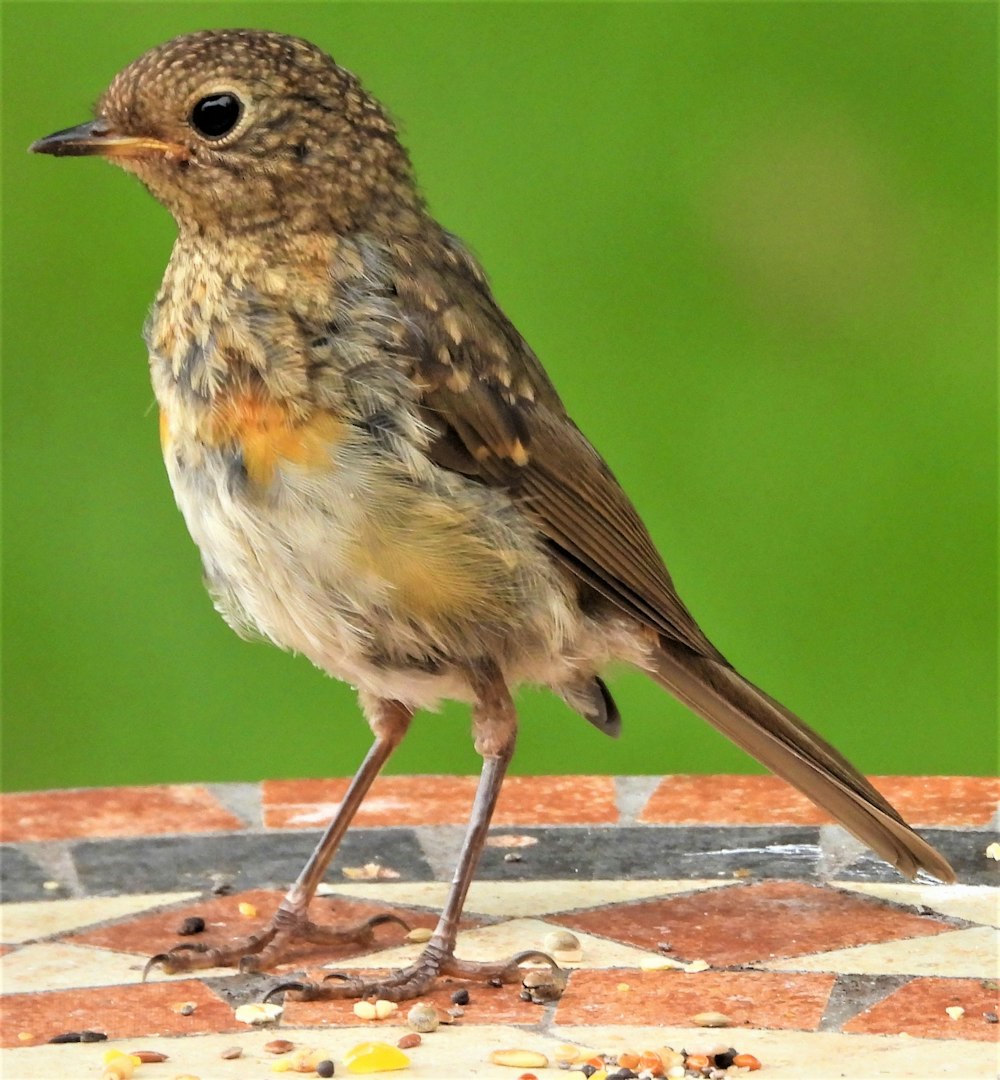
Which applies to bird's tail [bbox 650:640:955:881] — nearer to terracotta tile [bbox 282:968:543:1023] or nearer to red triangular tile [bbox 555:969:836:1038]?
red triangular tile [bbox 555:969:836:1038]

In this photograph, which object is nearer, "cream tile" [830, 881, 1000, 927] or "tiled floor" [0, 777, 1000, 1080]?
"tiled floor" [0, 777, 1000, 1080]

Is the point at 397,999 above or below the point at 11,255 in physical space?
below

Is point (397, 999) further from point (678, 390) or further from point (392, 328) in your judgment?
point (678, 390)

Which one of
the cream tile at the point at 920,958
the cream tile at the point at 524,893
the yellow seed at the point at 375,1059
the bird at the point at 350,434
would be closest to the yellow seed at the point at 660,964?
the cream tile at the point at 920,958

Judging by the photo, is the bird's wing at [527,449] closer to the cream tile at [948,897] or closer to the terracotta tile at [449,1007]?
the cream tile at [948,897]

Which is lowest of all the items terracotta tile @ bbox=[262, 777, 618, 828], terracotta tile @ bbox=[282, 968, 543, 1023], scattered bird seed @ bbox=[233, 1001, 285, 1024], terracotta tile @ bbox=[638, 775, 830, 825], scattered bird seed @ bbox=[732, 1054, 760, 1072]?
terracotta tile @ bbox=[638, 775, 830, 825]

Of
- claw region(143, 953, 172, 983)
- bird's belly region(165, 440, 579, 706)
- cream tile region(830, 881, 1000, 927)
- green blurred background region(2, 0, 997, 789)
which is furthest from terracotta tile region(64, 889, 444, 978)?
green blurred background region(2, 0, 997, 789)

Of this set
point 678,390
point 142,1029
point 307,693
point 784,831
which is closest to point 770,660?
point 678,390
